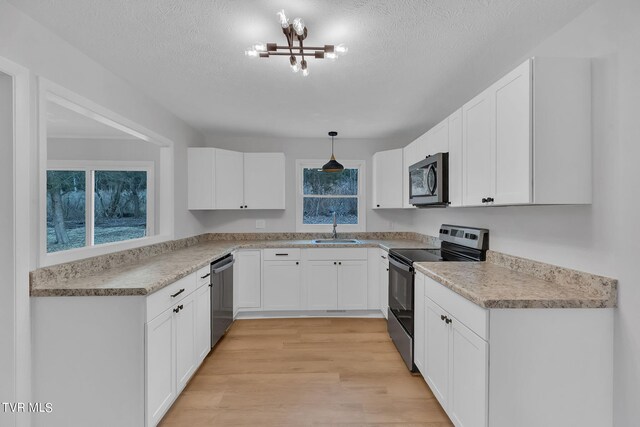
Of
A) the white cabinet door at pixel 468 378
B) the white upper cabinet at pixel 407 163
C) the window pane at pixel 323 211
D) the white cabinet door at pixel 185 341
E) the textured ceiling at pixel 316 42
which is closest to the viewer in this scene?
the white cabinet door at pixel 468 378

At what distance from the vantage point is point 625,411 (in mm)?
1383

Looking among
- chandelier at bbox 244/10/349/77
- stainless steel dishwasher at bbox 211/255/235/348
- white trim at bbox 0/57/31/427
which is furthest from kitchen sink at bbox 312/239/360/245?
white trim at bbox 0/57/31/427

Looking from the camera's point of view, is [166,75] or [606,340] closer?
[606,340]

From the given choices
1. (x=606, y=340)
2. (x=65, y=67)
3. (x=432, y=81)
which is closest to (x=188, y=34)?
(x=65, y=67)

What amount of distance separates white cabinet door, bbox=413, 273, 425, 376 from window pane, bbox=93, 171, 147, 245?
4203 millimetres

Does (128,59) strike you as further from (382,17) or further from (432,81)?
(432,81)

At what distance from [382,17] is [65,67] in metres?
1.92

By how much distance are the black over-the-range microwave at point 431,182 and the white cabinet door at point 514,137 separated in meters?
0.72

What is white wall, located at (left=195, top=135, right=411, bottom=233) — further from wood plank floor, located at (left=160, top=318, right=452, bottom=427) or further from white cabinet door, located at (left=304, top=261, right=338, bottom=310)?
wood plank floor, located at (left=160, top=318, right=452, bottom=427)

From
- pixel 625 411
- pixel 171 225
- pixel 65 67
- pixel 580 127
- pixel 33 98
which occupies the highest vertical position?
pixel 65 67

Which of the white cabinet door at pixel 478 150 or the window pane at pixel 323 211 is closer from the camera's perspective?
the white cabinet door at pixel 478 150

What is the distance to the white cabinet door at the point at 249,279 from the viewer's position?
367 centimetres

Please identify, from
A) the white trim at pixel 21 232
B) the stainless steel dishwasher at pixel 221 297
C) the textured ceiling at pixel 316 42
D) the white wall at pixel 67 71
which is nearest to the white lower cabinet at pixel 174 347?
the stainless steel dishwasher at pixel 221 297

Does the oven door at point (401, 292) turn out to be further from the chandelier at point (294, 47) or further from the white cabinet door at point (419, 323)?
the chandelier at point (294, 47)
